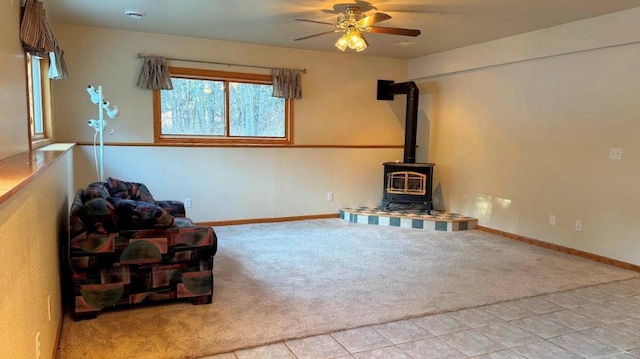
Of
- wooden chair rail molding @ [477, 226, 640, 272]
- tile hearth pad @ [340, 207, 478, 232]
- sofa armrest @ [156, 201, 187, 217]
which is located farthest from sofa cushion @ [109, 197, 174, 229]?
wooden chair rail molding @ [477, 226, 640, 272]

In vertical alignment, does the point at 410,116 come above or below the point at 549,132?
above

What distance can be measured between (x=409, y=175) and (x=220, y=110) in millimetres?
→ 2886

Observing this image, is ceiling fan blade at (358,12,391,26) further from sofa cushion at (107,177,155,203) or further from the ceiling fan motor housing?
sofa cushion at (107,177,155,203)

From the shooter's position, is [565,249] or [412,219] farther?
[412,219]

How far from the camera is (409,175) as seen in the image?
6406 mm

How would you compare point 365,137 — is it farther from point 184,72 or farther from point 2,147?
point 2,147

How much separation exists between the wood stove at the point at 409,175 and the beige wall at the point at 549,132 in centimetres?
48

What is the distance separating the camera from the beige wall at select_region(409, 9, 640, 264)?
4312 mm

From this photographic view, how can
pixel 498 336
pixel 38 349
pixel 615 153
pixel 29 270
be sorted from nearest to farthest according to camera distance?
pixel 29 270 → pixel 38 349 → pixel 498 336 → pixel 615 153

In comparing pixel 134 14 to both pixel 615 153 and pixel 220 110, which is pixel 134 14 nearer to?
pixel 220 110

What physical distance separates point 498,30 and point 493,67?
812mm

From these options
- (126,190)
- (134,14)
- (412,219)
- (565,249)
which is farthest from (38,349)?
(565,249)

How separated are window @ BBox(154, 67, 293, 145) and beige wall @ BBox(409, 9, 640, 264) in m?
2.52

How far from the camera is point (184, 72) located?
18.2ft
